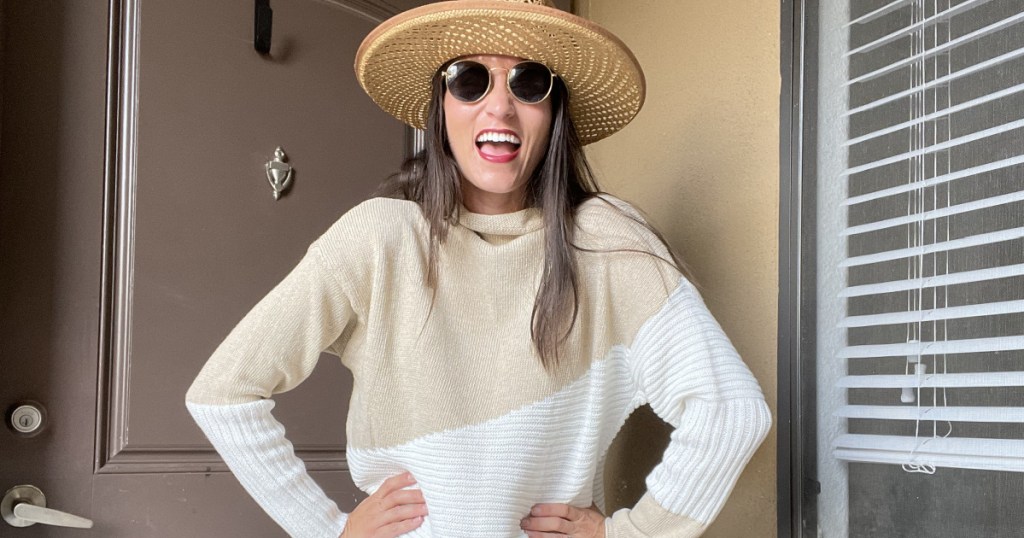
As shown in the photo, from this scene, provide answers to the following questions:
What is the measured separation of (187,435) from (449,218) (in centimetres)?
84

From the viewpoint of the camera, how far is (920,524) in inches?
58.7

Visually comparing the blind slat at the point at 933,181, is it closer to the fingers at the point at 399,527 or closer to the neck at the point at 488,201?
the neck at the point at 488,201

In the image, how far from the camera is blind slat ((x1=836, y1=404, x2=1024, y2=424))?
1329mm

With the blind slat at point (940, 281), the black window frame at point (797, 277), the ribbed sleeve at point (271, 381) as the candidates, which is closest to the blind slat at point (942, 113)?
the black window frame at point (797, 277)

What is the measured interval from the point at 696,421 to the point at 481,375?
389 mm

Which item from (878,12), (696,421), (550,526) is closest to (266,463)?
(550,526)

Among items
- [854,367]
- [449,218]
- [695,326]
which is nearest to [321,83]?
[449,218]

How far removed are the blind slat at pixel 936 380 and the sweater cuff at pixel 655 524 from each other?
387 millimetres

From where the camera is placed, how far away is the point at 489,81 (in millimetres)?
1674

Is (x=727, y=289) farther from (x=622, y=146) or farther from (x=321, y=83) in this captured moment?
(x=321, y=83)

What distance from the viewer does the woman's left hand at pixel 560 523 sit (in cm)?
164

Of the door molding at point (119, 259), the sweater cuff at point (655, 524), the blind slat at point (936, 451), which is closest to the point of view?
the blind slat at point (936, 451)

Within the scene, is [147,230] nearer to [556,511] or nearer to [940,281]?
[556,511]

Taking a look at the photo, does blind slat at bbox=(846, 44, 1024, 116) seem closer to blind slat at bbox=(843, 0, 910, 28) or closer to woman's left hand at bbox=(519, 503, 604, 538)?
blind slat at bbox=(843, 0, 910, 28)
